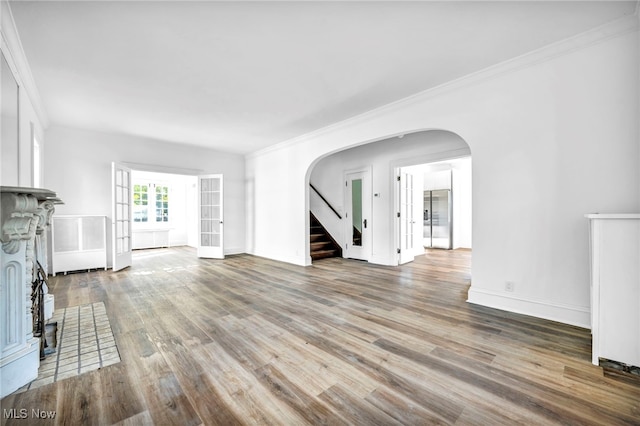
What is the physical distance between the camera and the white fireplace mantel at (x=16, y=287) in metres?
1.64

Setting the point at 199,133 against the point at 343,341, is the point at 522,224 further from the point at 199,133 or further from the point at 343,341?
the point at 199,133

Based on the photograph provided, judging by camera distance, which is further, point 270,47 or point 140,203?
point 140,203

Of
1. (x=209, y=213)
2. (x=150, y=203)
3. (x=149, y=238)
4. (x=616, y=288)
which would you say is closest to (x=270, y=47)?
(x=616, y=288)

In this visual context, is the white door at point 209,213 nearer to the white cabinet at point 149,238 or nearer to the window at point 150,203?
the white cabinet at point 149,238

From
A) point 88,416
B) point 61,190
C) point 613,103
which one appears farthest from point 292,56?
point 61,190

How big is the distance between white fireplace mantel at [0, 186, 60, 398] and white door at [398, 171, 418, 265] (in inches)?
209

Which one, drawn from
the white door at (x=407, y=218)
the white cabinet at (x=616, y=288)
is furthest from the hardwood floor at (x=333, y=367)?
the white door at (x=407, y=218)

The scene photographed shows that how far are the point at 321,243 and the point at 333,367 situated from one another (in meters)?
4.88

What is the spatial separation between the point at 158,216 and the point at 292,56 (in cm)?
849

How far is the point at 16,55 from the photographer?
2.63m

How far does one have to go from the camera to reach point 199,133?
17.9ft

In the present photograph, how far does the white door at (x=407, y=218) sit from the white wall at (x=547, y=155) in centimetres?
229

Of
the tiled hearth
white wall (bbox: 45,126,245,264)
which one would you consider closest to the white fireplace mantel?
the tiled hearth

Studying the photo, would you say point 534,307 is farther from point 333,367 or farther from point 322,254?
point 322,254
